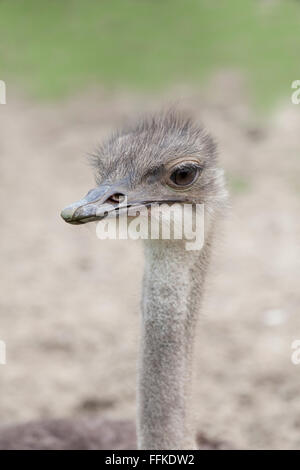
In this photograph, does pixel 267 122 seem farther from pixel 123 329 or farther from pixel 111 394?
pixel 111 394

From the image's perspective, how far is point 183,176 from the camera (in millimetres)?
2076

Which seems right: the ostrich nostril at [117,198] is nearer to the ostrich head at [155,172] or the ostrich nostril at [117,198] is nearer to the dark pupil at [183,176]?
the ostrich head at [155,172]

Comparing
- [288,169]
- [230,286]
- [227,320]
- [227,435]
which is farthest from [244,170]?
[227,435]

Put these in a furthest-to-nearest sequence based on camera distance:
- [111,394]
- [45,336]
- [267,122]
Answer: [267,122], [45,336], [111,394]

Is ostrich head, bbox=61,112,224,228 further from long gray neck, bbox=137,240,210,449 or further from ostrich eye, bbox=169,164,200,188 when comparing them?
long gray neck, bbox=137,240,210,449

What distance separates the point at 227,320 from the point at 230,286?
0.39m

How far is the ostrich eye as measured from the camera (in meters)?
2.06

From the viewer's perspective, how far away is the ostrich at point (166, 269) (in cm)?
205

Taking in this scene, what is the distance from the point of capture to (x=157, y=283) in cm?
207

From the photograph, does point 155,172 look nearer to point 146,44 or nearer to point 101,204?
point 101,204

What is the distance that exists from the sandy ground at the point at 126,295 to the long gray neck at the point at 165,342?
0.55 ft

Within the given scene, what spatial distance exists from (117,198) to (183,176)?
0.20 meters

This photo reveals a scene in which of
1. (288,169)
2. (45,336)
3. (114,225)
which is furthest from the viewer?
(288,169)

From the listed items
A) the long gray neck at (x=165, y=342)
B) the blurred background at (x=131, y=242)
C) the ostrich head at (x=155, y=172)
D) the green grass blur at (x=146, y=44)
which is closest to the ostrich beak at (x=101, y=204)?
the ostrich head at (x=155, y=172)
